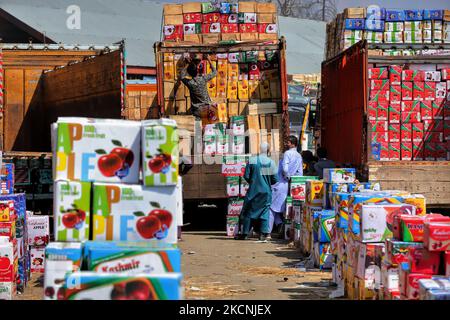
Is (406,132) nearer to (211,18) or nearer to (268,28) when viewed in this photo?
(268,28)

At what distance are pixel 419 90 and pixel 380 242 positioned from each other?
363 inches

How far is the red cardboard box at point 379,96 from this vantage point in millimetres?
17734

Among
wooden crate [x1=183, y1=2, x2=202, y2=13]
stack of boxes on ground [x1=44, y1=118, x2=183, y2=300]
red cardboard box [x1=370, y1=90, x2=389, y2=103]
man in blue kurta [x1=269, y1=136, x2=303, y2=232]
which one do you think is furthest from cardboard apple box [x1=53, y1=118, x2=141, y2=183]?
wooden crate [x1=183, y1=2, x2=202, y2=13]

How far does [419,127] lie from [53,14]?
22.8 meters

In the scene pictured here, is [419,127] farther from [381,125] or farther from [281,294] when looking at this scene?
[281,294]

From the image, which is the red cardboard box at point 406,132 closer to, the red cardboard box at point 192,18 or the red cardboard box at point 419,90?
the red cardboard box at point 419,90

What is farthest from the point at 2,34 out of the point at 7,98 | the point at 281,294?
the point at 281,294

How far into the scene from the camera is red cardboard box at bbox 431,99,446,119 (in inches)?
704

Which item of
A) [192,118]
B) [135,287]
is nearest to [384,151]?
[192,118]

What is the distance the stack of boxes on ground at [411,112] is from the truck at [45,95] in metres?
4.88

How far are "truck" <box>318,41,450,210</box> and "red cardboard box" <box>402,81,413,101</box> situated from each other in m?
0.45

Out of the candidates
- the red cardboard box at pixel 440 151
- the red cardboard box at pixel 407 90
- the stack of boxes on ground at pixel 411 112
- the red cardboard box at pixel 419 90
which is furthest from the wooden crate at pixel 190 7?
the red cardboard box at pixel 440 151

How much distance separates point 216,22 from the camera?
20891 mm

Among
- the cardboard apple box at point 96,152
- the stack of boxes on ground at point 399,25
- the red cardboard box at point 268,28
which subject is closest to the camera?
the cardboard apple box at point 96,152
